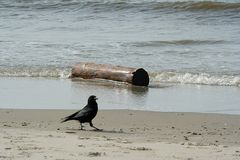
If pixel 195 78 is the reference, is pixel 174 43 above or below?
above

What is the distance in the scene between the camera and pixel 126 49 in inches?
711

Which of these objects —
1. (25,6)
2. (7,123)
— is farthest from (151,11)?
(7,123)

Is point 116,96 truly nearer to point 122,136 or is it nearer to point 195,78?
point 195,78

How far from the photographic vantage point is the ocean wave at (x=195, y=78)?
45.7ft

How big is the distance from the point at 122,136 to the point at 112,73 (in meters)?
5.83

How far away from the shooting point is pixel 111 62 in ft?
52.8

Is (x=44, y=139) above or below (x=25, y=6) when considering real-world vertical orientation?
below

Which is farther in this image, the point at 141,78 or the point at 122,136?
the point at 141,78

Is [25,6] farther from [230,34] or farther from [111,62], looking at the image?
[111,62]

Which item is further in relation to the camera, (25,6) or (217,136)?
(25,6)

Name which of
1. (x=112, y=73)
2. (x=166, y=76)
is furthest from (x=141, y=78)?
(x=166, y=76)

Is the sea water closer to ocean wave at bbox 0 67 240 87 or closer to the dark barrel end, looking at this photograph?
ocean wave at bbox 0 67 240 87

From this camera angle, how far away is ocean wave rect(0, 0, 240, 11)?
88.1 ft

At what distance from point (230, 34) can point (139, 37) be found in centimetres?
254
